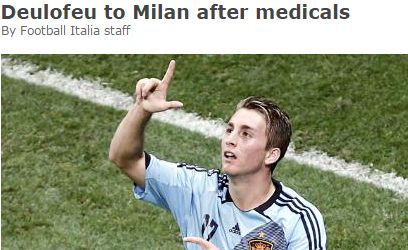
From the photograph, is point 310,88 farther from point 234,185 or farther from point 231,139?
point 231,139

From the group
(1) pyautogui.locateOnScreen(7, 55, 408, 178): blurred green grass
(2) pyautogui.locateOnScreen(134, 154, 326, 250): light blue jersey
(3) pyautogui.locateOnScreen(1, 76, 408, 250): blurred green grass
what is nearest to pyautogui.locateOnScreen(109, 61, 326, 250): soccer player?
(2) pyautogui.locateOnScreen(134, 154, 326, 250): light blue jersey

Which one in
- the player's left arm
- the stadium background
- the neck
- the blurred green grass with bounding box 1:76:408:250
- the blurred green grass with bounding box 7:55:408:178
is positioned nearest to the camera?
the player's left arm

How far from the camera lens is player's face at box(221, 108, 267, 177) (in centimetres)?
633

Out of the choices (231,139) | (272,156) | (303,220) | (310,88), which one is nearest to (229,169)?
(231,139)

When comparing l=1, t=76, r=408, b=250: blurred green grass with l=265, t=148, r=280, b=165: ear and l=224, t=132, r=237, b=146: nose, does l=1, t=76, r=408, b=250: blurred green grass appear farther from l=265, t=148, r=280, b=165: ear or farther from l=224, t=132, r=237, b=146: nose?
l=224, t=132, r=237, b=146: nose

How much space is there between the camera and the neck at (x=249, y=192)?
6.48 meters

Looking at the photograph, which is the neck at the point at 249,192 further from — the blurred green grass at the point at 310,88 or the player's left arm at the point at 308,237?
the blurred green grass at the point at 310,88

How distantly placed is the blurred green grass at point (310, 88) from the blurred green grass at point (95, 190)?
21.6 inches

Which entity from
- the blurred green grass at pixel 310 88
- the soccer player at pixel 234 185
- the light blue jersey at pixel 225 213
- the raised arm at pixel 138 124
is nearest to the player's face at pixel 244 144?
the soccer player at pixel 234 185

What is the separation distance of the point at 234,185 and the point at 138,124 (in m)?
0.67

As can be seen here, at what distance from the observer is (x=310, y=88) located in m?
11.7

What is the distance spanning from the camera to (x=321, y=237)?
6254mm

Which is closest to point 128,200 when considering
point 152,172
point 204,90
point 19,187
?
point 19,187

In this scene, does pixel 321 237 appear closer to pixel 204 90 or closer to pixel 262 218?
pixel 262 218
